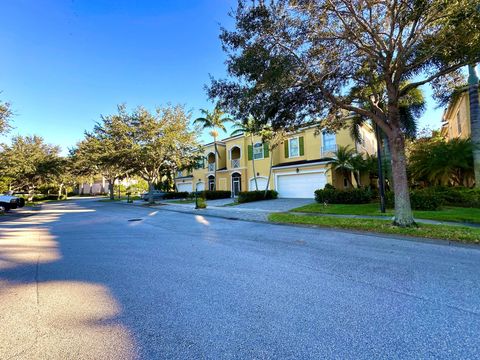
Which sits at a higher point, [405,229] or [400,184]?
[400,184]

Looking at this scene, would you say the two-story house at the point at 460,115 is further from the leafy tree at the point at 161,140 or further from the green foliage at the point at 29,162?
the green foliage at the point at 29,162

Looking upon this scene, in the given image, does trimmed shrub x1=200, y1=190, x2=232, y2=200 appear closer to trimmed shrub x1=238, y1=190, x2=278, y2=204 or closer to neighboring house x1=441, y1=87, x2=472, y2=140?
trimmed shrub x1=238, y1=190, x2=278, y2=204

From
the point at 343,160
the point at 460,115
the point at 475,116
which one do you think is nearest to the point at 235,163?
the point at 343,160

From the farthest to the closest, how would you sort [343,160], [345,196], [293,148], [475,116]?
[293,148]
[343,160]
[345,196]
[475,116]

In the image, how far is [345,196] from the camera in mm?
16953

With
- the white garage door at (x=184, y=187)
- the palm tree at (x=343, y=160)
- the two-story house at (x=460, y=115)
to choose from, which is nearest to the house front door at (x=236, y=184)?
the white garage door at (x=184, y=187)

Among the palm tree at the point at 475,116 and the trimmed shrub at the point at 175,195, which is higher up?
the palm tree at the point at 475,116

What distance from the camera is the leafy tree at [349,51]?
8.12 metres

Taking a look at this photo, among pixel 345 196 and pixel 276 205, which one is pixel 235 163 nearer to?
pixel 276 205

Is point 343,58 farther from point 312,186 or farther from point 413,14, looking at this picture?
point 312,186

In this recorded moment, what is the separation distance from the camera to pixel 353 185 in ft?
72.3

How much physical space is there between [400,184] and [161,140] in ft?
61.1

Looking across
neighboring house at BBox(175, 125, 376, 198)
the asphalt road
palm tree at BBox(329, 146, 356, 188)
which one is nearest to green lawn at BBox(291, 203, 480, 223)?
the asphalt road

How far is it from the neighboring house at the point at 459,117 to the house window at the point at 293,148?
1168cm
